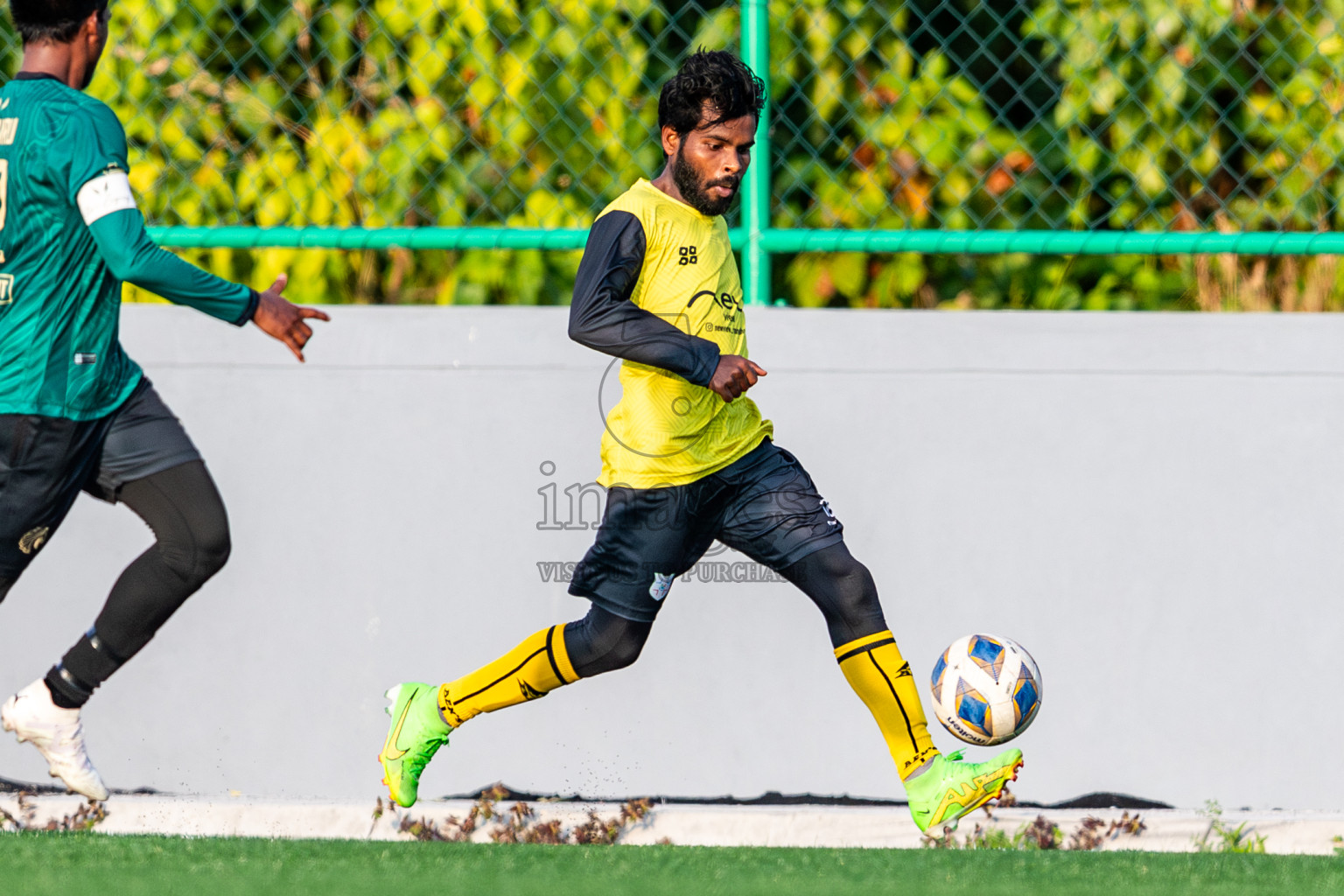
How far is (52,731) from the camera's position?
4449 mm

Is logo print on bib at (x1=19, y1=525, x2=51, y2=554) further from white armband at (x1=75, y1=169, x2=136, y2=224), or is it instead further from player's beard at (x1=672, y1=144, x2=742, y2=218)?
player's beard at (x1=672, y1=144, x2=742, y2=218)

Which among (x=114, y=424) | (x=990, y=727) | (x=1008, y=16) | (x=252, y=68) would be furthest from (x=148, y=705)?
(x=1008, y=16)

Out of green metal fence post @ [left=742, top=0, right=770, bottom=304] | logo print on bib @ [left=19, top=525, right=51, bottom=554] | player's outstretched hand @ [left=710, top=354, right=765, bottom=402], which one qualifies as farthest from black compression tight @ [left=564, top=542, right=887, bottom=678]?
logo print on bib @ [left=19, top=525, right=51, bottom=554]

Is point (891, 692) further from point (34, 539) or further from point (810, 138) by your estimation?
point (34, 539)

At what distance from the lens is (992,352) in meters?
5.27

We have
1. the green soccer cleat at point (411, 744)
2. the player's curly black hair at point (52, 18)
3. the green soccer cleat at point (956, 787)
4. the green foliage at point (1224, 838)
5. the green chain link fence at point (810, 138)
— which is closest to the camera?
the player's curly black hair at point (52, 18)

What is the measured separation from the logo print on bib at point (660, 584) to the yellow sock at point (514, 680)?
11.9 inches

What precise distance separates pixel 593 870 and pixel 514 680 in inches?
22.7

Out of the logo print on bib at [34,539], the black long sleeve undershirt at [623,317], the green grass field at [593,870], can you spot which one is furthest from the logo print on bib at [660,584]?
the logo print on bib at [34,539]

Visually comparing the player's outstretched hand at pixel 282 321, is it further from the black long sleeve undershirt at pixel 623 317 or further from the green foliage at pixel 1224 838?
the green foliage at pixel 1224 838

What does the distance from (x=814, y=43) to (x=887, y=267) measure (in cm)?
79

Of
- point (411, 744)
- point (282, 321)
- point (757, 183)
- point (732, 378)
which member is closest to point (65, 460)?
point (282, 321)

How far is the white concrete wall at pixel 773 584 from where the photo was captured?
207 inches

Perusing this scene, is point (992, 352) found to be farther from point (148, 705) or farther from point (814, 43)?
point (148, 705)
